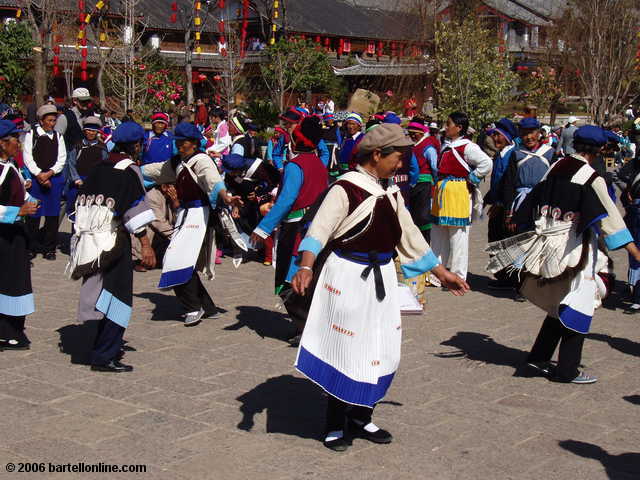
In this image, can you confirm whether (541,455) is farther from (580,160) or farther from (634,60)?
(634,60)

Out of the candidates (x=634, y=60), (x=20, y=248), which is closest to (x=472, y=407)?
(x=20, y=248)

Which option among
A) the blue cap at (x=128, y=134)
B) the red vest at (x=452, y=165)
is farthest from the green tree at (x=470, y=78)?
the blue cap at (x=128, y=134)

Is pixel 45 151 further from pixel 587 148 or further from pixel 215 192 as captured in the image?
pixel 587 148

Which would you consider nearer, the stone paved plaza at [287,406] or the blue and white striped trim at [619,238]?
the stone paved plaza at [287,406]

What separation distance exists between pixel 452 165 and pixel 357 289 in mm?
4805

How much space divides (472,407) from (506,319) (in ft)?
9.16

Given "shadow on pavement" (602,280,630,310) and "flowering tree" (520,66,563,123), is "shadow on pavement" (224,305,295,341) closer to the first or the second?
"shadow on pavement" (602,280,630,310)

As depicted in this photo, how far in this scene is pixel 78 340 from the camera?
7.43 meters

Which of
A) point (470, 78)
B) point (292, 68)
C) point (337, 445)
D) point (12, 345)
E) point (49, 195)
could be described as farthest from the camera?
point (292, 68)

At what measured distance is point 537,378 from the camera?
655cm

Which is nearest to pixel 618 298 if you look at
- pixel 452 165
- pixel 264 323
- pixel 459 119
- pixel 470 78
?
pixel 452 165

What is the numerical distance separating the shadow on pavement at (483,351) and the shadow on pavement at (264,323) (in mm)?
1377

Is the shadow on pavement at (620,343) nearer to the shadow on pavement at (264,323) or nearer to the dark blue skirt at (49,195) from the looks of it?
the shadow on pavement at (264,323)

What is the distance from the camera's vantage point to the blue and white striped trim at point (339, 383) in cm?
485
